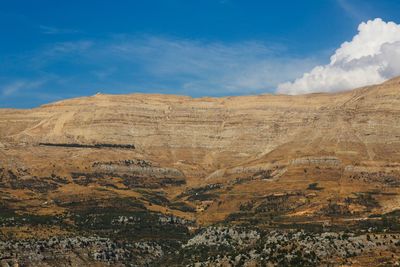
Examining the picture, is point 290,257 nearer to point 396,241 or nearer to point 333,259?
point 333,259

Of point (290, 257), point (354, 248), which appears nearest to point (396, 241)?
point (354, 248)

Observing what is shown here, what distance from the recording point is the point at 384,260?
186875mm

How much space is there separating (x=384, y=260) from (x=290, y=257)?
23124mm

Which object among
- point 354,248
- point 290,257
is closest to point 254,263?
point 290,257

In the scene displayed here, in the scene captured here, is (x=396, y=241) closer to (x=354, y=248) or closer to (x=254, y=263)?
(x=354, y=248)

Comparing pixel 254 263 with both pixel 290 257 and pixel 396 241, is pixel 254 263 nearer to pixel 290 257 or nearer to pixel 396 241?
pixel 290 257

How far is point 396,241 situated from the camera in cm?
19925

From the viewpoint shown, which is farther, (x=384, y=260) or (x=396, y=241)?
(x=396, y=241)

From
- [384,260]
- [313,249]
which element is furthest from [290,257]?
[384,260]

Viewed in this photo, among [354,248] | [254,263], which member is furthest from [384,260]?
[254,263]

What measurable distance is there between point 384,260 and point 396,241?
14.1 meters

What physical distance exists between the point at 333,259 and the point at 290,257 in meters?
10.7

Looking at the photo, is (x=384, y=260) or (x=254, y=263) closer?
(x=384, y=260)

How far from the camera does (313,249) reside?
197250mm
